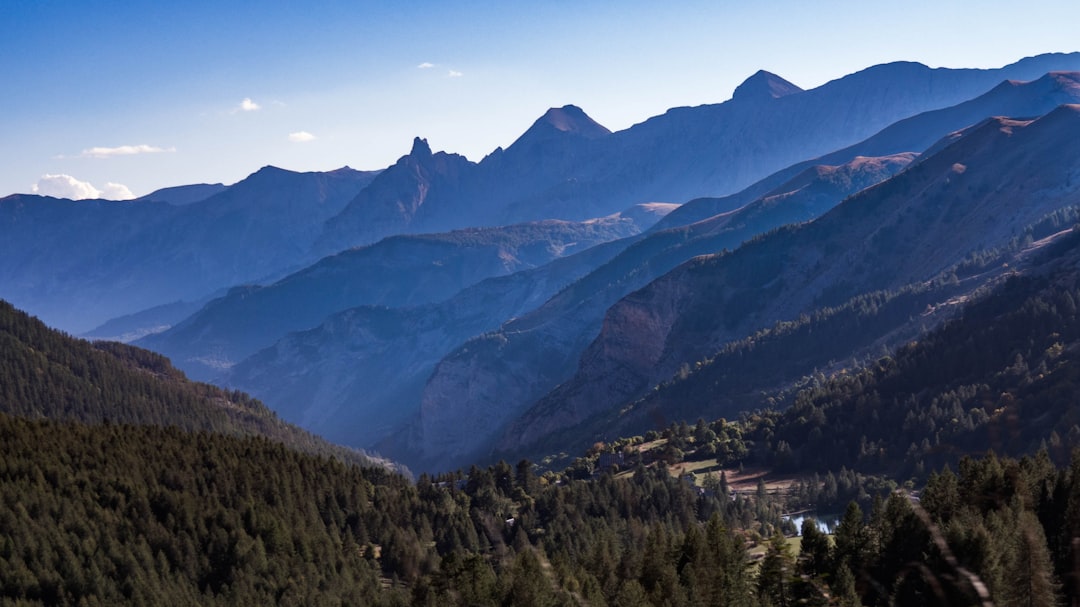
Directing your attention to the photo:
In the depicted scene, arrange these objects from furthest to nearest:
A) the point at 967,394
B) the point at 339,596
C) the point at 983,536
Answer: the point at 967,394
the point at 339,596
the point at 983,536

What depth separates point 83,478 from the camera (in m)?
93.3

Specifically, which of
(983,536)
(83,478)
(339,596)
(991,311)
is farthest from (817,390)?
(983,536)

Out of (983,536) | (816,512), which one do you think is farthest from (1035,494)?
(816,512)

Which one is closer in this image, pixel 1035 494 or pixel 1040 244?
pixel 1035 494

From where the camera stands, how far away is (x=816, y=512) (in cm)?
10312

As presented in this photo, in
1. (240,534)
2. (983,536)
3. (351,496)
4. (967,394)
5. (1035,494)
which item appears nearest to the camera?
(983,536)

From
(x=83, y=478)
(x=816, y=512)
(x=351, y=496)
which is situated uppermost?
(x=83, y=478)

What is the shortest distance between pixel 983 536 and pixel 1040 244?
16232 cm

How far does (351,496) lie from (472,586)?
157ft

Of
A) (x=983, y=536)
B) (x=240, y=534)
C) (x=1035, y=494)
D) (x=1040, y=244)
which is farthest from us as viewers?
(x=1040, y=244)

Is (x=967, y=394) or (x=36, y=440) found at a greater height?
(x=36, y=440)

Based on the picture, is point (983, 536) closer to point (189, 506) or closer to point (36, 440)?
point (189, 506)

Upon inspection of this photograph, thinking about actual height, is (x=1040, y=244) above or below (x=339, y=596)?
above

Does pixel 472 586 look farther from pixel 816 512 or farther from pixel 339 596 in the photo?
pixel 816 512
